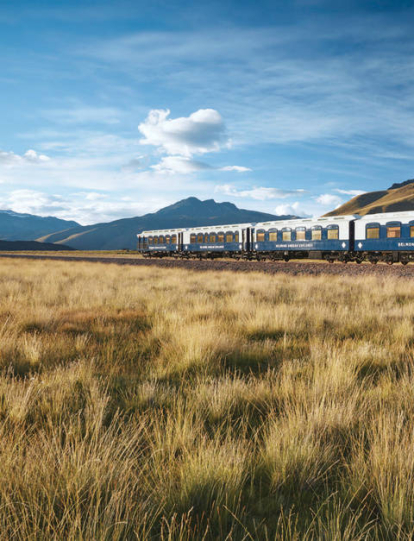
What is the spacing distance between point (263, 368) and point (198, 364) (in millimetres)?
668

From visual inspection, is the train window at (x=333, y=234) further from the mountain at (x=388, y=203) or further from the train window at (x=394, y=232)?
the mountain at (x=388, y=203)

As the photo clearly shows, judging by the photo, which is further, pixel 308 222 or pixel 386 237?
pixel 308 222

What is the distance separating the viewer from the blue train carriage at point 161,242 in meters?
36.9

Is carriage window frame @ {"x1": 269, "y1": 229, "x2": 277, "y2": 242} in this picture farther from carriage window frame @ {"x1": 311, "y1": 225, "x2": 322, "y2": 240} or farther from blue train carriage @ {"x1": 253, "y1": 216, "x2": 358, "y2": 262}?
carriage window frame @ {"x1": 311, "y1": 225, "x2": 322, "y2": 240}

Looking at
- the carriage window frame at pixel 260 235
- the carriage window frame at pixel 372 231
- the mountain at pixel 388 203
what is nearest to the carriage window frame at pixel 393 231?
the carriage window frame at pixel 372 231

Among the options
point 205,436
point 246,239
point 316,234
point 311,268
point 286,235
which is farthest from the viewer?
point 246,239

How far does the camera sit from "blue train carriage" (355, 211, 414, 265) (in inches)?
821

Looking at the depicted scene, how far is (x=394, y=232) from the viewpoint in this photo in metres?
21.4

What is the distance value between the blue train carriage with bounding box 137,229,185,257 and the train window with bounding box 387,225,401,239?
20.2m

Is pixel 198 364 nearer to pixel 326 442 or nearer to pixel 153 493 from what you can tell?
pixel 326 442

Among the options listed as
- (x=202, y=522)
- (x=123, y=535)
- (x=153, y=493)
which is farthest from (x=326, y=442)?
(x=123, y=535)

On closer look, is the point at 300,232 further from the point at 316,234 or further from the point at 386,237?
the point at 386,237

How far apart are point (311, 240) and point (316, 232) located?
2.23ft

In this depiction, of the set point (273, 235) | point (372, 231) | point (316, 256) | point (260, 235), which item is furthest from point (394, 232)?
point (260, 235)
